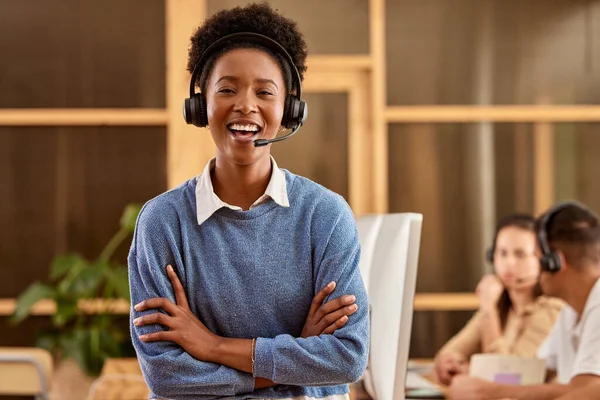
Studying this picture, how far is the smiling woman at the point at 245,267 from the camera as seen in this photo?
4.73 feet

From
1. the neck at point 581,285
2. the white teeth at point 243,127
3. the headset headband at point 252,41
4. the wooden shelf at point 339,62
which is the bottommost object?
the neck at point 581,285

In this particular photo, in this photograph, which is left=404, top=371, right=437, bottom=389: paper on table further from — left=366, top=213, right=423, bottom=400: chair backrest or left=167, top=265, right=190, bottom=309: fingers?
left=167, top=265, right=190, bottom=309: fingers

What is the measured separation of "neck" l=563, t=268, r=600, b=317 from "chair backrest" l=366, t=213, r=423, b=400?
0.97m

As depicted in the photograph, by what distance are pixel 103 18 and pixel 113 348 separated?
72.8 inches

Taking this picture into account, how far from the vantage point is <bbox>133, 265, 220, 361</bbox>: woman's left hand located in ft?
4.73

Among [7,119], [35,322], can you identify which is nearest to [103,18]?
[7,119]

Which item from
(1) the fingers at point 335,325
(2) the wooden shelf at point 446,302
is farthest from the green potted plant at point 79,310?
(1) the fingers at point 335,325

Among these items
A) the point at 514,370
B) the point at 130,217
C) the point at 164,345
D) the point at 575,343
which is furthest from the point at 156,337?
the point at 130,217

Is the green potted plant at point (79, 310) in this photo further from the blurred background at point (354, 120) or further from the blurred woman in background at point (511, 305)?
the blurred woman in background at point (511, 305)

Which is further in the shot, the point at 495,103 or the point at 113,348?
the point at 495,103

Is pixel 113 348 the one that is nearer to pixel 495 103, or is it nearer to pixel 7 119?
pixel 7 119

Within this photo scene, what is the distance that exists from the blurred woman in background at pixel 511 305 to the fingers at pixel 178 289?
1.81 metres

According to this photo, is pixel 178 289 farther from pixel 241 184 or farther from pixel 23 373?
pixel 23 373

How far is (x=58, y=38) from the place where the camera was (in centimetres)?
490
